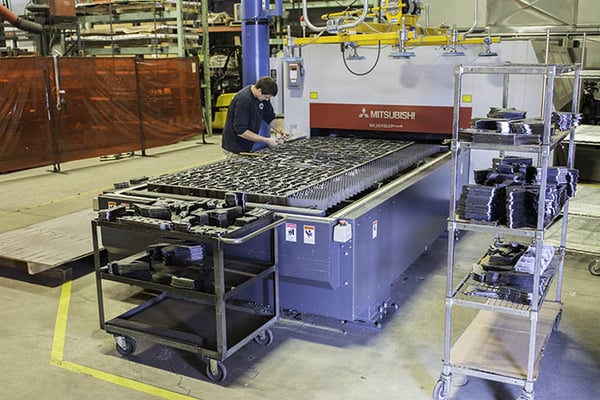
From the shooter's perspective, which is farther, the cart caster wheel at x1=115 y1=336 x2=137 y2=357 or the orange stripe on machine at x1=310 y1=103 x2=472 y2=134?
the orange stripe on machine at x1=310 y1=103 x2=472 y2=134

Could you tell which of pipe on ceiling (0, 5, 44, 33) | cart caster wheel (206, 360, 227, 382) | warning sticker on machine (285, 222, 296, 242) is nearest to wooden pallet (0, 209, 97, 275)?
cart caster wheel (206, 360, 227, 382)

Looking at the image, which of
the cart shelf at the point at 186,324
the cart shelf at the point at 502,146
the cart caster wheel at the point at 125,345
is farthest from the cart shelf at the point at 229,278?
the cart shelf at the point at 502,146

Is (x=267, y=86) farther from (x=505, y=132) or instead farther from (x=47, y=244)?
(x=505, y=132)

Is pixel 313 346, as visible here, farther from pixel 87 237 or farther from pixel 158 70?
pixel 158 70

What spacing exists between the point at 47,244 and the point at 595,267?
472 cm

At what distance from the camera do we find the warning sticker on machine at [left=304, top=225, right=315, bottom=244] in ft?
12.0

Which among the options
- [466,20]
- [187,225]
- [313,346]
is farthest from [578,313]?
[466,20]

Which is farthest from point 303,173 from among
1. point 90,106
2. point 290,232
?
point 90,106

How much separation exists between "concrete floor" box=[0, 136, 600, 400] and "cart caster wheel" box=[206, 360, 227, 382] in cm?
4

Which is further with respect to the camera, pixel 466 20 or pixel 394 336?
pixel 466 20

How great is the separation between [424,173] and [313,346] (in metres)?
2.02

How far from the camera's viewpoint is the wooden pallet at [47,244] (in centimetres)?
494

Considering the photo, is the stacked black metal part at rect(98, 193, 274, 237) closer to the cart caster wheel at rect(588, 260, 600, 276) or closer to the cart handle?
the cart handle

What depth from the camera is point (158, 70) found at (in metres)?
12.0
